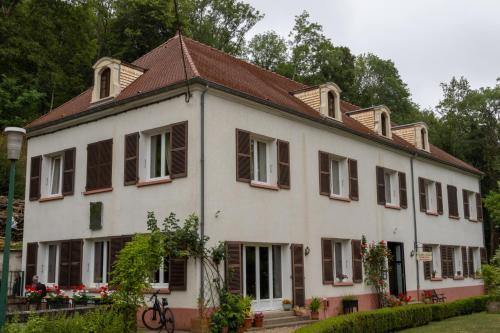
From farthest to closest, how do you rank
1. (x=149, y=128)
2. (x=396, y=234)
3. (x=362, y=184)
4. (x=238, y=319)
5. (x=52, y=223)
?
1. (x=396, y=234)
2. (x=362, y=184)
3. (x=52, y=223)
4. (x=149, y=128)
5. (x=238, y=319)

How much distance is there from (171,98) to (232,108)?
1.73 meters

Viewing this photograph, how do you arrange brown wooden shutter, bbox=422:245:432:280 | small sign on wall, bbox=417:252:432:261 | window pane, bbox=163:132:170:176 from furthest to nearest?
brown wooden shutter, bbox=422:245:432:280 < small sign on wall, bbox=417:252:432:261 < window pane, bbox=163:132:170:176

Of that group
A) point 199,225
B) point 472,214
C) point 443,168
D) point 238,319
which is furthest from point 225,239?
point 472,214

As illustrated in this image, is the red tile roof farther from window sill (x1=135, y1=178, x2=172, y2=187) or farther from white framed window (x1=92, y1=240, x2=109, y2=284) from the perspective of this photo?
white framed window (x1=92, y1=240, x2=109, y2=284)

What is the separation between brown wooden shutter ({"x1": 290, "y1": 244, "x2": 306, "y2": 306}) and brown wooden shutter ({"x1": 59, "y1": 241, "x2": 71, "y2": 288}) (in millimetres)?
7016

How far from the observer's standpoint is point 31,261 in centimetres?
2016

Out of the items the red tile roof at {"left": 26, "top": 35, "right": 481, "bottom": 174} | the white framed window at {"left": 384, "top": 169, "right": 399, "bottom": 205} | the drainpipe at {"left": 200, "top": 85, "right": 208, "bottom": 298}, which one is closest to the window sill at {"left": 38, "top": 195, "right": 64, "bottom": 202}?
the red tile roof at {"left": 26, "top": 35, "right": 481, "bottom": 174}

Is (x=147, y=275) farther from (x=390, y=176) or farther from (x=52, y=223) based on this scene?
(x=390, y=176)

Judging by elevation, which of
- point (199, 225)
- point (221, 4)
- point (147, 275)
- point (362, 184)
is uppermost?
point (221, 4)

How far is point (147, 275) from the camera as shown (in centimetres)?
1362

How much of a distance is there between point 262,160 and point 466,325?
28.2 feet

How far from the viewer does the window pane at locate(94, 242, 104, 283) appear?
59.3ft

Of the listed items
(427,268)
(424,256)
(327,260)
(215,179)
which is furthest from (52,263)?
(427,268)

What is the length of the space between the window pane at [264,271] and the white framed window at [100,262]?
4669 millimetres
